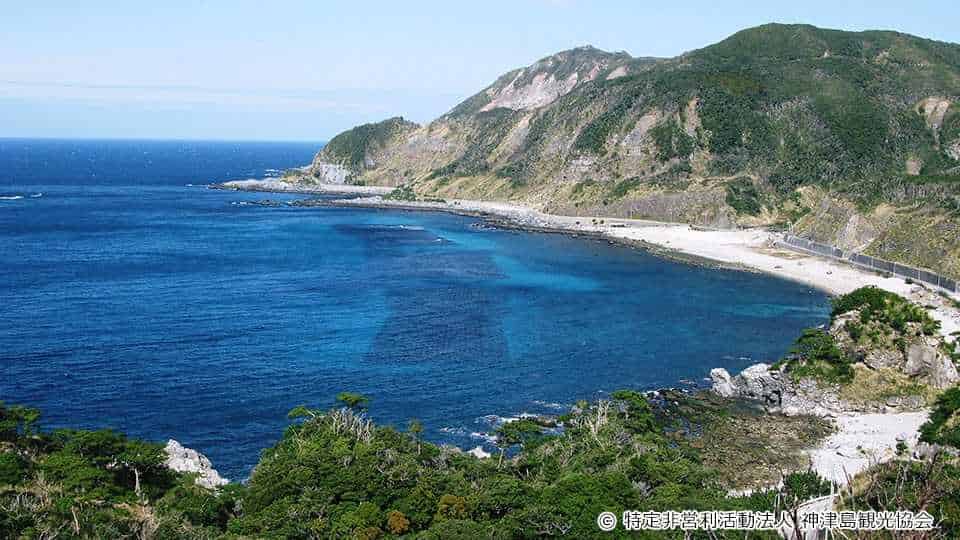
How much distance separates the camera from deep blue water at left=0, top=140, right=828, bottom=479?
202 ft

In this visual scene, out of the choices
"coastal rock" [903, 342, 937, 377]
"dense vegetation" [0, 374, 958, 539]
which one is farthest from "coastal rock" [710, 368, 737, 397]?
"dense vegetation" [0, 374, 958, 539]

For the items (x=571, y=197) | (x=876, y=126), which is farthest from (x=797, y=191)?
(x=571, y=197)

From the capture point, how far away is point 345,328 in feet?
279

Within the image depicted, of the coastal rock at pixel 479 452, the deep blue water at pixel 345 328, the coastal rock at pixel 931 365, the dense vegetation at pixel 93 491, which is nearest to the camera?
the dense vegetation at pixel 93 491

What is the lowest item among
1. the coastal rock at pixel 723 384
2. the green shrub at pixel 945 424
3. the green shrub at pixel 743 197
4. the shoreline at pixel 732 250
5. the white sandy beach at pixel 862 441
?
the white sandy beach at pixel 862 441

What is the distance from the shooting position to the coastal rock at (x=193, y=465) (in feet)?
148

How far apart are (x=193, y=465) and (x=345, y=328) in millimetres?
38637

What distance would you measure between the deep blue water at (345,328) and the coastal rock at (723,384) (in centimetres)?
449

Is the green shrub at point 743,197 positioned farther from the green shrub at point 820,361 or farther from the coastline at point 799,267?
the green shrub at point 820,361

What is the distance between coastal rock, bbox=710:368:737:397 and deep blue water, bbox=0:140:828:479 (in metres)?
4.49

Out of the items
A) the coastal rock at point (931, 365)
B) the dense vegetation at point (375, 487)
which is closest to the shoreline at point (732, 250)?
the coastal rock at point (931, 365)

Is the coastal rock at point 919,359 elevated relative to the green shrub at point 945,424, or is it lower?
elevated

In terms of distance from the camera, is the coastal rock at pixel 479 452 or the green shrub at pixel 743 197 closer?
the coastal rock at pixel 479 452

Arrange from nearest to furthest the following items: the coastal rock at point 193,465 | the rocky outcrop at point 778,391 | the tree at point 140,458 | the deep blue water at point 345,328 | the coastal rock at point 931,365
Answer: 1. the tree at point 140,458
2. the coastal rock at point 193,465
3. the deep blue water at point 345,328
4. the rocky outcrop at point 778,391
5. the coastal rock at point 931,365
